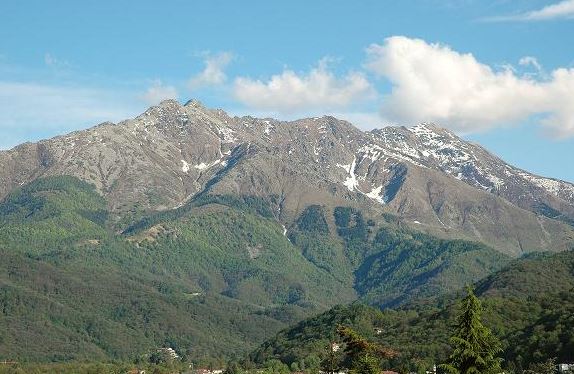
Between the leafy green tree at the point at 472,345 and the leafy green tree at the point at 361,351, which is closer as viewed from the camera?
the leafy green tree at the point at 472,345

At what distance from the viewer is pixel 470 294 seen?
62.8 metres

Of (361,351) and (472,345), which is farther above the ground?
(472,345)

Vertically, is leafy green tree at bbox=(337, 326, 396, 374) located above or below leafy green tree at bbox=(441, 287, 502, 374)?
below

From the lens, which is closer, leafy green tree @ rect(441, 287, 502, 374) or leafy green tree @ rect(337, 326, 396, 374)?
leafy green tree @ rect(441, 287, 502, 374)

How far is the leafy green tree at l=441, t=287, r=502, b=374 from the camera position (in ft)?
205

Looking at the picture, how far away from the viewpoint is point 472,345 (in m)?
62.7

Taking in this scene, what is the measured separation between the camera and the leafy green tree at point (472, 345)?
205 feet

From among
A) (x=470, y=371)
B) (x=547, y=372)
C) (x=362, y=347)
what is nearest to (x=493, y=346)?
(x=470, y=371)

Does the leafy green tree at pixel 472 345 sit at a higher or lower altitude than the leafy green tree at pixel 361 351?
higher

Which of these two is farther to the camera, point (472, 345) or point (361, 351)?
point (361, 351)

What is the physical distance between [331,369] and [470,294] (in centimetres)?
1738

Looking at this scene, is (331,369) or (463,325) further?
(331,369)

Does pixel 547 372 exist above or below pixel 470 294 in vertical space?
below

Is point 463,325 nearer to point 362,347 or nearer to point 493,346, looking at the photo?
point 493,346
